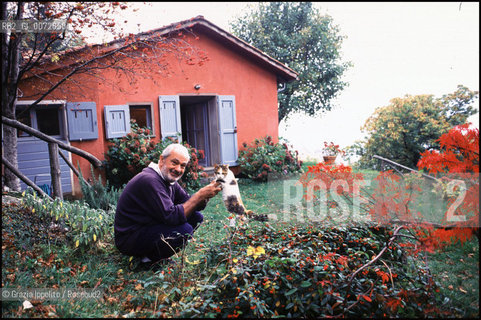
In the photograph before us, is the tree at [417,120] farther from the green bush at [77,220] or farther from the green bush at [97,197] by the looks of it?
the green bush at [77,220]

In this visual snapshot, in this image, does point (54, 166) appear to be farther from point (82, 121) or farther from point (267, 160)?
point (267, 160)

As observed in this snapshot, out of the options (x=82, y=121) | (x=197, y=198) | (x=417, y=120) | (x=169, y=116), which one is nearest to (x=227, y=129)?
(x=169, y=116)

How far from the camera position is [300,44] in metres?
14.5

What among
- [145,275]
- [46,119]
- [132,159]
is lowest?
[145,275]

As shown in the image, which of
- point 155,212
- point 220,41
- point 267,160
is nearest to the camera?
point 155,212

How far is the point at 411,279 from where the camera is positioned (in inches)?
99.6

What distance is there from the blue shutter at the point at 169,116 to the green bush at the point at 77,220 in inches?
183

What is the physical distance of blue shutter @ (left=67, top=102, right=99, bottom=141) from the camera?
7367 millimetres

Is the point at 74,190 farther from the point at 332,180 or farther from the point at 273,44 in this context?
the point at 273,44

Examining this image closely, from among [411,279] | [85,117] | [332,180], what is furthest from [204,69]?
[411,279]

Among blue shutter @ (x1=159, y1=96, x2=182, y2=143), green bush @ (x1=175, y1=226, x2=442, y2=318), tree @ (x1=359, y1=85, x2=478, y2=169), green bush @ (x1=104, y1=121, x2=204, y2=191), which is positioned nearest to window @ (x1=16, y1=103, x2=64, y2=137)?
green bush @ (x1=104, y1=121, x2=204, y2=191)

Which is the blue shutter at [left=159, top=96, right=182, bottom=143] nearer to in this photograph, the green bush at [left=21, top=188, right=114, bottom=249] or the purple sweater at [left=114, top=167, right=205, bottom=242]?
the green bush at [left=21, top=188, right=114, bottom=249]

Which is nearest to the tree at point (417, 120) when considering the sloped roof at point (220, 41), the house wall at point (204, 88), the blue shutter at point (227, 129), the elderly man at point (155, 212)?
the sloped roof at point (220, 41)

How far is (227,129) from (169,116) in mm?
1816
